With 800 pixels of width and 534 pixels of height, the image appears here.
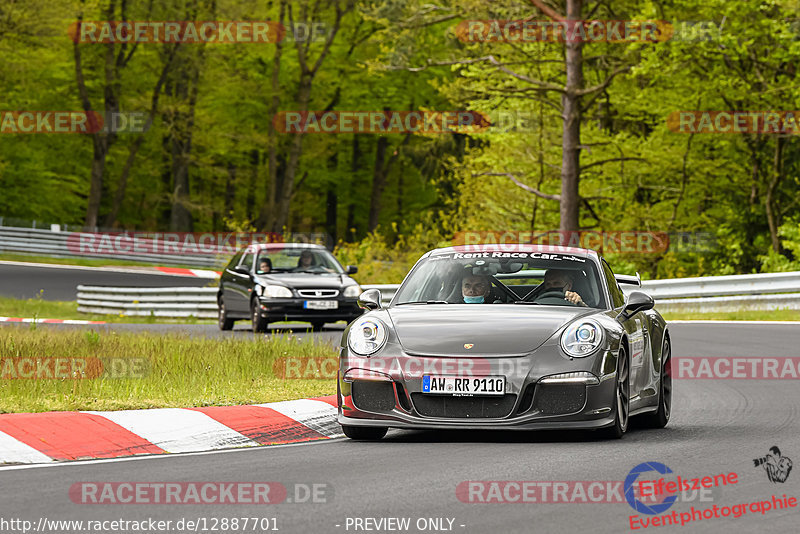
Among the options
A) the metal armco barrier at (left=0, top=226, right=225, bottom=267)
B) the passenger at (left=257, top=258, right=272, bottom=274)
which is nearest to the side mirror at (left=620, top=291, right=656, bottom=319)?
the passenger at (left=257, top=258, right=272, bottom=274)

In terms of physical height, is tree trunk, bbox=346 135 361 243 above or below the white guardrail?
above

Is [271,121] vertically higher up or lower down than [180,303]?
higher up

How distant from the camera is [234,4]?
61094 millimetres

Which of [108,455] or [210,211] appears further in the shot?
[210,211]

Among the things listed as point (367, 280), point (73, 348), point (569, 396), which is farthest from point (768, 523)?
point (367, 280)

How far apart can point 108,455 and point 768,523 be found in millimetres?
4427

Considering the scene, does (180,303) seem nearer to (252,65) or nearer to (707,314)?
(707,314)

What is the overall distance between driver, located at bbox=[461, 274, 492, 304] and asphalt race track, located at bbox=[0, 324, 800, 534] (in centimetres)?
106

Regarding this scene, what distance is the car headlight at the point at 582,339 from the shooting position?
9289 mm

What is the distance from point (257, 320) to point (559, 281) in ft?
42.9

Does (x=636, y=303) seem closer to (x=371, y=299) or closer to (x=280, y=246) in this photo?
(x=371, y=299)

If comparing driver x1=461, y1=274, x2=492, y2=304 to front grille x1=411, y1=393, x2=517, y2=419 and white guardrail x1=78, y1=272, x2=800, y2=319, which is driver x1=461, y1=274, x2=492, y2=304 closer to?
front grille x1=411, y1=393, x2=517, y2=419

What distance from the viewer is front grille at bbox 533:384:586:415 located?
919 cm

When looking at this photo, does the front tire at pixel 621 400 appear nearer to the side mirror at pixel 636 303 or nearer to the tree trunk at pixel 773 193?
the side mirror at pixel 636 303
